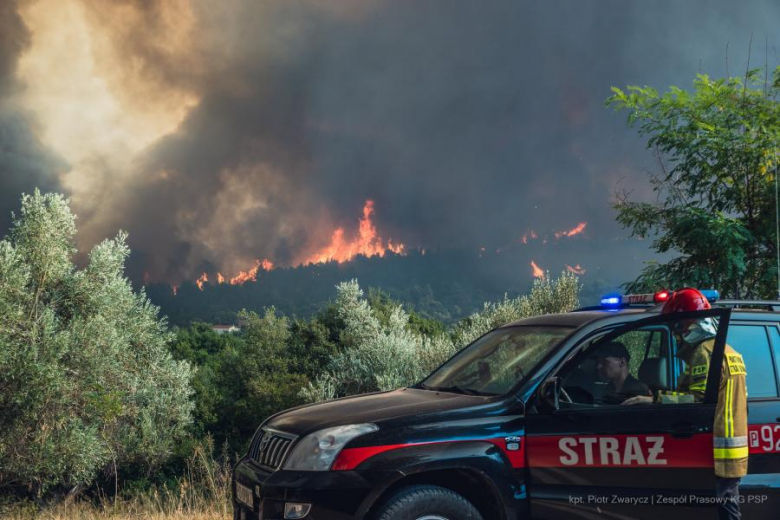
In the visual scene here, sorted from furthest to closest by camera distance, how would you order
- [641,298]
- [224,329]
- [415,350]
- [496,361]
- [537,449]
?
[224,329] → [415,350] → [641,298] → [496,361] → [537,449]

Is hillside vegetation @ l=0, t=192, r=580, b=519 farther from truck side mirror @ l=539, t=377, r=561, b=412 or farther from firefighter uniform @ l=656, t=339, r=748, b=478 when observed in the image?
truck side mirror @ l=539, t=377, r=561, b=412

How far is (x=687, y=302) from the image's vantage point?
4.70 meters

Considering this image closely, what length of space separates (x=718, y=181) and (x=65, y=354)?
2037 cm

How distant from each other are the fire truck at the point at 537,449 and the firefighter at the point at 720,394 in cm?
6

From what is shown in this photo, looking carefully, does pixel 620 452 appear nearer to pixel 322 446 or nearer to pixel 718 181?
pixel 322 446

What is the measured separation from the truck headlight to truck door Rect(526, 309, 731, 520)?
3.28ft

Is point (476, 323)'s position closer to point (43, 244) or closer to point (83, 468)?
point (83, 468)

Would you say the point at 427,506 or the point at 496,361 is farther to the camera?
the point at 496,361

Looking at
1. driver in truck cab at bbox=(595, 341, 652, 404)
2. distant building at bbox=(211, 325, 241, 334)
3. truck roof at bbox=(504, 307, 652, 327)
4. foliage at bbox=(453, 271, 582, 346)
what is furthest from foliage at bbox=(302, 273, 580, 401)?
distant building at bbox=(211, 325, 241, 334)

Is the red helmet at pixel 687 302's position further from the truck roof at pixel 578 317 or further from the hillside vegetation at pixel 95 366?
the hillside vegetation at pixel 95 366

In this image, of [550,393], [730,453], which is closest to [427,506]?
[550,393]

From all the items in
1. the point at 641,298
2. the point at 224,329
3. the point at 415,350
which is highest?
the point at 224,329

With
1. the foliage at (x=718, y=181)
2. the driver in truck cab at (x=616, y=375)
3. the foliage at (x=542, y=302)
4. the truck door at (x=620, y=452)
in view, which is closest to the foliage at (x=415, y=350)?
the foliage at (x=542, y=302)

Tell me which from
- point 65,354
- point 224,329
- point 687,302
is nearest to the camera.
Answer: point 687,302
